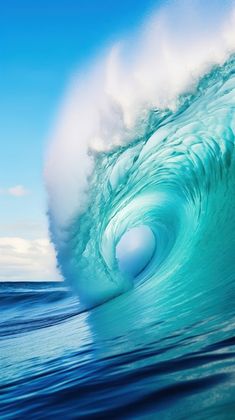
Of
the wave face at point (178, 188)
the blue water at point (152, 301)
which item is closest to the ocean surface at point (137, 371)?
the blue water at point (152, 301)

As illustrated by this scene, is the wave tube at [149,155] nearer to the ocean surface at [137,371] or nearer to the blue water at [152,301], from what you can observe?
the blue water at [152,301]

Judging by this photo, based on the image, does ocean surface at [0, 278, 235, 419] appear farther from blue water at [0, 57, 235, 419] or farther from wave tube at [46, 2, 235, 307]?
wave tube at [46, 2, 235, 307]

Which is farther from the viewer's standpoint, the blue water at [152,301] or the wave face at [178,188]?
the wave face at [178,188]

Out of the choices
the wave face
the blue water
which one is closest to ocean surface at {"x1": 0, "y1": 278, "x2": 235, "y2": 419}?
the blue water

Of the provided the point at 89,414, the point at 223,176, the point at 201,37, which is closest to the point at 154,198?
the point at 223,176

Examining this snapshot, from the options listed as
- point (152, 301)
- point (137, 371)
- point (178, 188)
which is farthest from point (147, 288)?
point (137, 371)

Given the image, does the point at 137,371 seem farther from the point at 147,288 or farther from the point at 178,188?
the point at 178,188
